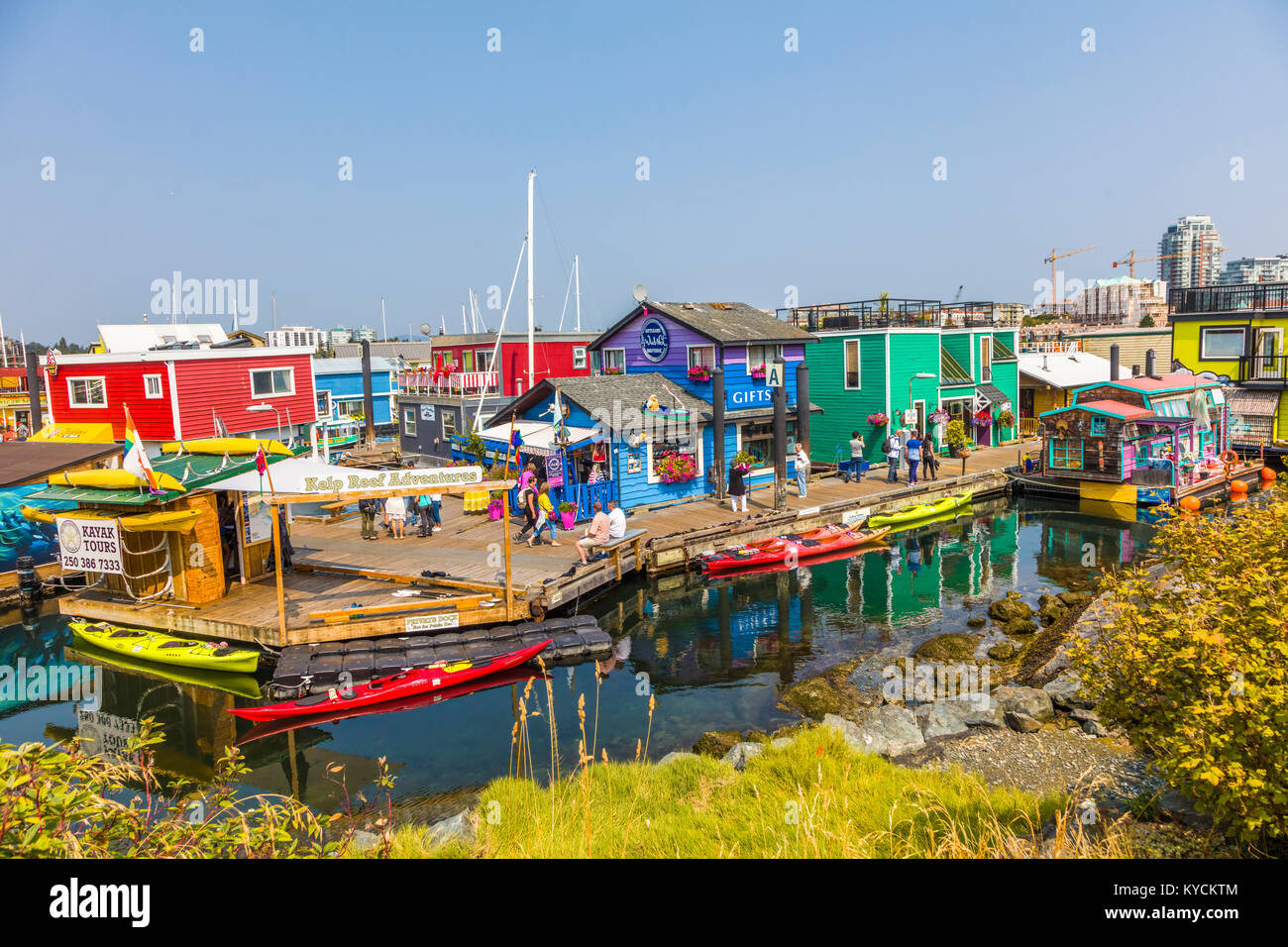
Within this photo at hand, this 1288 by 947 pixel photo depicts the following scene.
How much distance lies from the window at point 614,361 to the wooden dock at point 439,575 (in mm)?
7403

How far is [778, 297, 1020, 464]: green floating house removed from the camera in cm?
3591

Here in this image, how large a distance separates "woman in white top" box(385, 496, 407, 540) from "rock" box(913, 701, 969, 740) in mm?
15889

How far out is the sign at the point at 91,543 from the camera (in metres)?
18.0

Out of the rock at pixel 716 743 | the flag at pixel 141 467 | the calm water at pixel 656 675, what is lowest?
the calm water at pixel 656 675

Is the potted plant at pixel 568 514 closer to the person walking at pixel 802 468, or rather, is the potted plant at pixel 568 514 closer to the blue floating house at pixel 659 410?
the blue floating house at pixel 659 410

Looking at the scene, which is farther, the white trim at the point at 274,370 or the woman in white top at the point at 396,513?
the white trim at the point at 274,370

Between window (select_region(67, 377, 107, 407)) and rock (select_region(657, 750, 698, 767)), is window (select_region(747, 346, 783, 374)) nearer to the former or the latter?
rock (select_region(657, 750, 698, 767))

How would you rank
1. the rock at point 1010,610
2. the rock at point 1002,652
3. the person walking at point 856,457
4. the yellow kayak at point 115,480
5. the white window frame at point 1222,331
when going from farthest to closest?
the white window frame at point 1222,331 < the person walking at point 856,457 < the rock at point 1010,610 < the yellow kayak at point 115,480 < the rock at point 1002,652

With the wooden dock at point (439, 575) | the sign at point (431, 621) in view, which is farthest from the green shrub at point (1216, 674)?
the wooden dock at point (439, 575)

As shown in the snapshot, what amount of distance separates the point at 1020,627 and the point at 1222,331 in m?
29.1

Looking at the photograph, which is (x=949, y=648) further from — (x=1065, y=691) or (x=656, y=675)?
(x=656, y=675)

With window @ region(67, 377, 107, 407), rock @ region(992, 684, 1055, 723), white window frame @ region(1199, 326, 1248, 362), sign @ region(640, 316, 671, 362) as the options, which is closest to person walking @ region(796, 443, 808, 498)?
sign @ region(640, 316, 671, 362)

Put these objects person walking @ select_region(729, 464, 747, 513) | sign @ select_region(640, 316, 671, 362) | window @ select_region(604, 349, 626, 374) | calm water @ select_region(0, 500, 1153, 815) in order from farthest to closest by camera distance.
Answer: window @ select_region(604, 349, 626, 374) → sign @ select_region(640, 316, 671, 362) → person walking @ select_region(729, 464, 747, 513) → calm water @ select_region(0, 500, 1153, 815)

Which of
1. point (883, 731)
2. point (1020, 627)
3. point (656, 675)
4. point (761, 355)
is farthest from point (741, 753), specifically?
point (761, 355)
